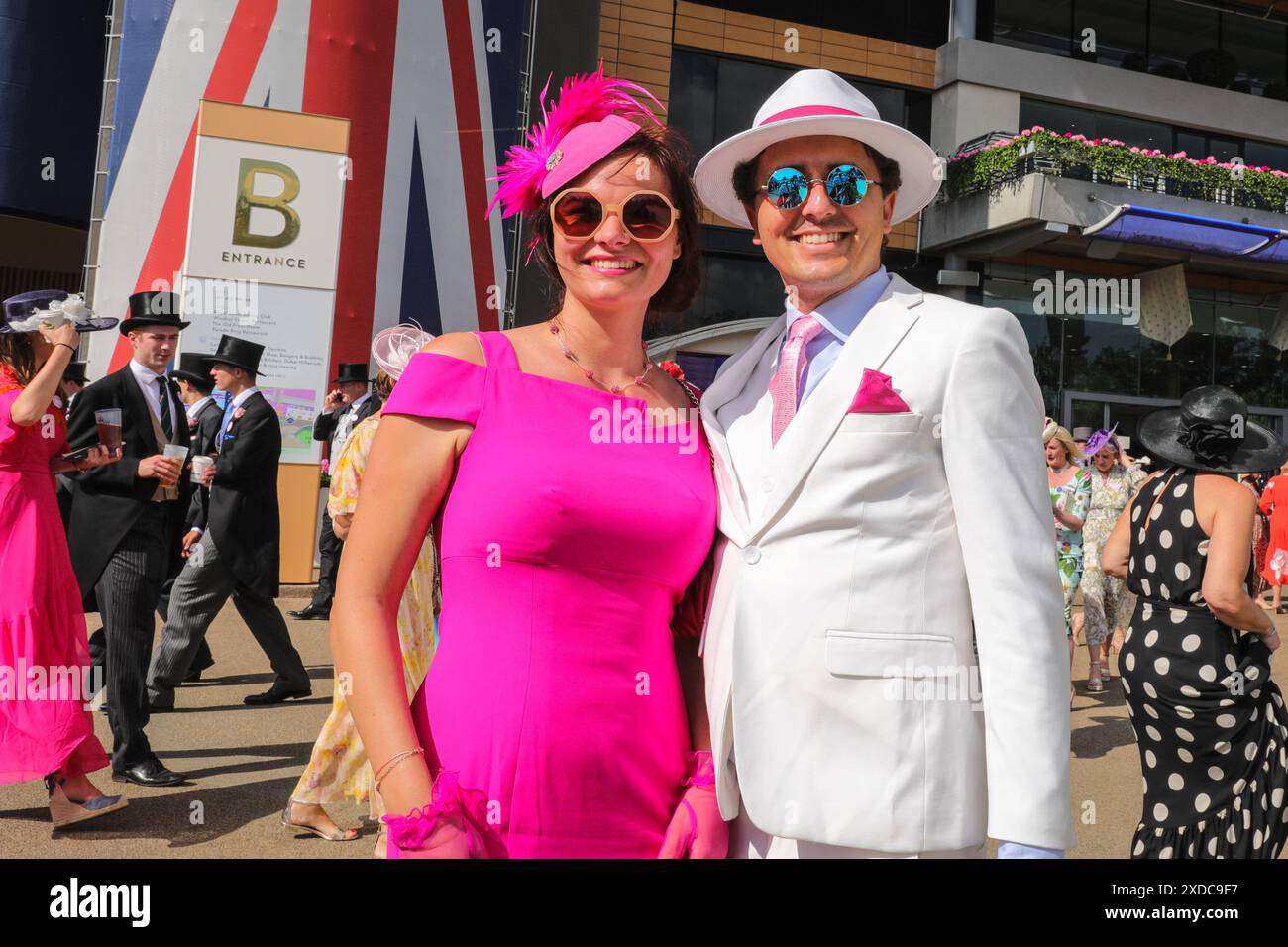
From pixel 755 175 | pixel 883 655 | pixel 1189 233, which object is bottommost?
pixel 883 655

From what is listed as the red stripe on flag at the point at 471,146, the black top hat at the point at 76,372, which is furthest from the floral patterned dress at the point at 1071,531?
the black top hat at the point at 76,372

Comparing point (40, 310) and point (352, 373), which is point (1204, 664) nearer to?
point (40, 310)

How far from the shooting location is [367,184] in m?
11.9

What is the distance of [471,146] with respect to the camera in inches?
486

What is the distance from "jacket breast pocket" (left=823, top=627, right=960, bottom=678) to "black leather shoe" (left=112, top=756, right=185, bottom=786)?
446cm

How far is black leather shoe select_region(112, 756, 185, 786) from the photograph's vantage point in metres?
5.37

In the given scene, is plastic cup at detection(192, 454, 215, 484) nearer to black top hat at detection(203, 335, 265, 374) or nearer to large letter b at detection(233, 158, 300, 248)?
black top hat at detection(203, 335, 265, 374)

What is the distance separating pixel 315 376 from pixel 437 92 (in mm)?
3820

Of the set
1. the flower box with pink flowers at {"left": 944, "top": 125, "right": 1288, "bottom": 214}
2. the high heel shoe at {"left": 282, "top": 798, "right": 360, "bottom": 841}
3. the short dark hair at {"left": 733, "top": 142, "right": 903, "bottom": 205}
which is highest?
the flower box with pink flowers at {"left": 944, "top": 125, "right": 1288, "bottom": 214}

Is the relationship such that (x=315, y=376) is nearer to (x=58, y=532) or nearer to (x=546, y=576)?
(x=58, y=532)

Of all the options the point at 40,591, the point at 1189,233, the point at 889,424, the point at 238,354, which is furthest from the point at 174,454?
the point at 1189,233

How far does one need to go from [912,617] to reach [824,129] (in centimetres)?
104

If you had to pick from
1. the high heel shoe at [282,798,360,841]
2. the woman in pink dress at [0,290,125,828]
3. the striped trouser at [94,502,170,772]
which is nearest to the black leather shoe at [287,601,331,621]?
the striped trouser at [94,502,170,772]

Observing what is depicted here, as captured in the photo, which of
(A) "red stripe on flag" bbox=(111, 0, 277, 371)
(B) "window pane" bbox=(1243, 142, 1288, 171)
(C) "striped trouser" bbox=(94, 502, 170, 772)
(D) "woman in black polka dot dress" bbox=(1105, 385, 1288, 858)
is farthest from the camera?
(B) "window pane" bbox=(1243, 142, 1288, 171)
